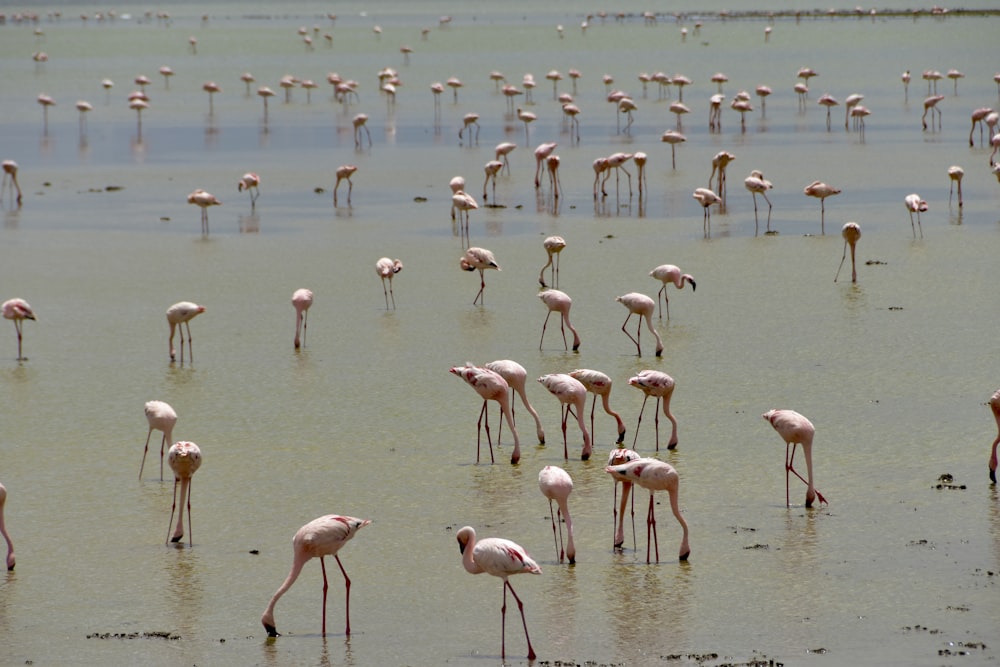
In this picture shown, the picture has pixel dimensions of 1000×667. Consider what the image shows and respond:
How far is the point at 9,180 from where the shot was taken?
21.2m

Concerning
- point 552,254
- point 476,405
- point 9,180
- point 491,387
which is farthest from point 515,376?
point 9,180

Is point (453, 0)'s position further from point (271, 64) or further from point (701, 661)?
point (701, 661)

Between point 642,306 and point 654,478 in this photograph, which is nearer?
point 654,478

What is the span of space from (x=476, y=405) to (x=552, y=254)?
4.10 m

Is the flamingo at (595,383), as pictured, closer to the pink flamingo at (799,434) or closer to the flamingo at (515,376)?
the flamingo at (515,376)

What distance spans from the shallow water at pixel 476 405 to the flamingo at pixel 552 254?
15 centimetres

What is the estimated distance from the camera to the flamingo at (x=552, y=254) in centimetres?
1233

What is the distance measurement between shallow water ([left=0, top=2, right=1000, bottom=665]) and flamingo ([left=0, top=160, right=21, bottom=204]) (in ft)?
1.23

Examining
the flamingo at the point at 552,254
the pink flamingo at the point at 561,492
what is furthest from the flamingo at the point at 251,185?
the pink flamingo at the point at 561,492

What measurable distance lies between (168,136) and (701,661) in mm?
22326

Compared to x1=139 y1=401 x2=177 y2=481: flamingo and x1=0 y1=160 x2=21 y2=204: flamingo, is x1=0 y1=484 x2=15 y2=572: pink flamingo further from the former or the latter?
x1=0 y1=160 x2=21 y2=204: flamingo

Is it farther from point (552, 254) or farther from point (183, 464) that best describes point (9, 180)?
point (183, 464)

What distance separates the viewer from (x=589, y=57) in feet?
135

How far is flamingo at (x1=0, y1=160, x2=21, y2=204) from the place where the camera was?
61.3 feet
